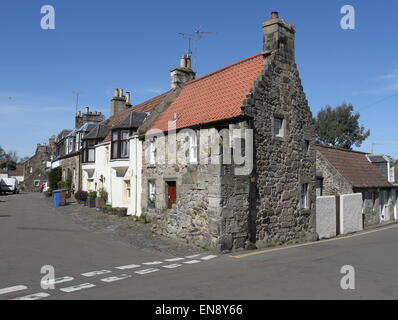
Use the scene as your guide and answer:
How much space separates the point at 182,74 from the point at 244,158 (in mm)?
10695

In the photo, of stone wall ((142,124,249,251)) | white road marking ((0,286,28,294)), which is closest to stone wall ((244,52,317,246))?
stone wall ((142,124,249,251))

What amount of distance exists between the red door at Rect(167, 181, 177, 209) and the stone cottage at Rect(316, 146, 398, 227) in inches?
443

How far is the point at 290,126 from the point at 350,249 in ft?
18.6

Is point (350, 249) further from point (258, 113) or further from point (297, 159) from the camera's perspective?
point (258, 113)

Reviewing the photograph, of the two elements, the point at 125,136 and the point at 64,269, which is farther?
the point at 125,136

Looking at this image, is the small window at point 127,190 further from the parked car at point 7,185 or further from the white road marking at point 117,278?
the parked car at point 7,185

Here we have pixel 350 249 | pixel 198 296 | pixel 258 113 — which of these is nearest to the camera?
pixel 198 296

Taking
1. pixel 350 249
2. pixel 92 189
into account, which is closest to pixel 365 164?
pixel 350 249

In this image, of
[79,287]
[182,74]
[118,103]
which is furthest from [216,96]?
[118,103]

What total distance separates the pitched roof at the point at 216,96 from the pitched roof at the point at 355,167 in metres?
10.3

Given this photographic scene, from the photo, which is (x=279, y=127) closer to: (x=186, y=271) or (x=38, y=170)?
(x=186, y=271)

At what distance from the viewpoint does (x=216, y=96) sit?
1614 cm

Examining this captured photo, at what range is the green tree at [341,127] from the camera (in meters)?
51.4

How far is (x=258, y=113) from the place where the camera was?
45.0ft
